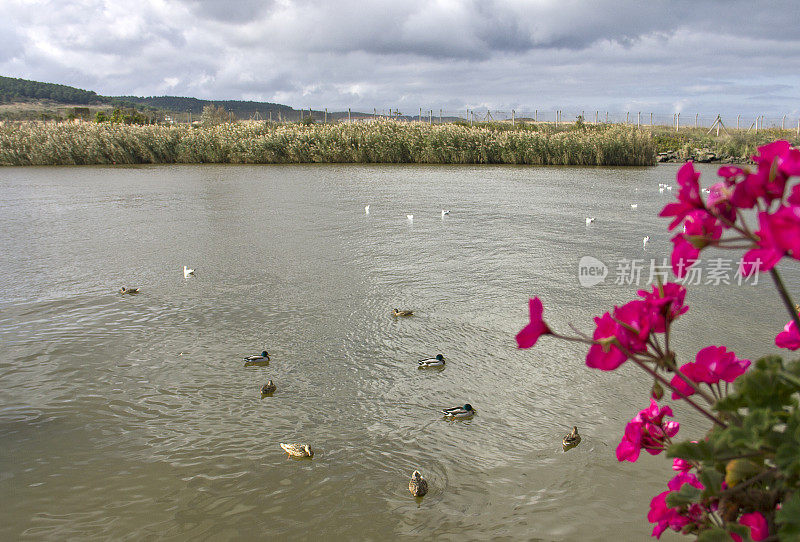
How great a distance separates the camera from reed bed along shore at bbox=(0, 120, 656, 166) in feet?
79.4

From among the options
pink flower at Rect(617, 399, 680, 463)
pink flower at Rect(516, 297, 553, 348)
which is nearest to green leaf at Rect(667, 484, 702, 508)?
pink flower at Rect(617, 399, 680, 463)

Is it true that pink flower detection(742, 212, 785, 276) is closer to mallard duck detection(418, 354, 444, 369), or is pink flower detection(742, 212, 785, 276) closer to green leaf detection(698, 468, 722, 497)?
green leaf detection(698, 468, 722, 497)

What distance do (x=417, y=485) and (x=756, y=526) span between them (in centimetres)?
223

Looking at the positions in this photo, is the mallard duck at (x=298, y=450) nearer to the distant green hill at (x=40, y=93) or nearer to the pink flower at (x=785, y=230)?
the pink flower at (x=785, y=230)

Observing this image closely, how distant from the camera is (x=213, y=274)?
23.6 ft

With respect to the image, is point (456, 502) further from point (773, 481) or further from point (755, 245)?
point (755, 245)

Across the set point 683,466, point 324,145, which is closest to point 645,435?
point 683,466

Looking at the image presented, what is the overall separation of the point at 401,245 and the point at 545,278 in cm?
273

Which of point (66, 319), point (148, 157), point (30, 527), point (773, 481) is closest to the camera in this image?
point (773, 481)

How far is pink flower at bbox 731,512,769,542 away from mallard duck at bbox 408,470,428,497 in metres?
2.20

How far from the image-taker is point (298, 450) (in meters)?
3.29

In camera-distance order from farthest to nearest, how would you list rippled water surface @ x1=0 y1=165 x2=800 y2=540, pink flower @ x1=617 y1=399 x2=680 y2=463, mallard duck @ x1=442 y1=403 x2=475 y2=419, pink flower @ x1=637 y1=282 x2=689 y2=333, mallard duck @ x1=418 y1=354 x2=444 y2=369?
mallard duck @ x1=418 y1=354 x2=444 y2=369 → mallard duck @ x1=442 y1=403 x2=475 y2=419 → rippled water surface @ x1=0 y1=165 x2=800 y2=540 → pink flower @ x1=617 y1=399 x2=680 y2=463 → pink flower @ x1=637 y1=282 x2=689 y2=333

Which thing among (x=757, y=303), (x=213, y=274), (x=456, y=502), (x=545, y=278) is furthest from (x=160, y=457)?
(x=757, y=303)

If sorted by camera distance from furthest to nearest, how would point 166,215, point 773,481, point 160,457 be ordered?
1. point 166,215
2. point 160,457
3. point 773,481
